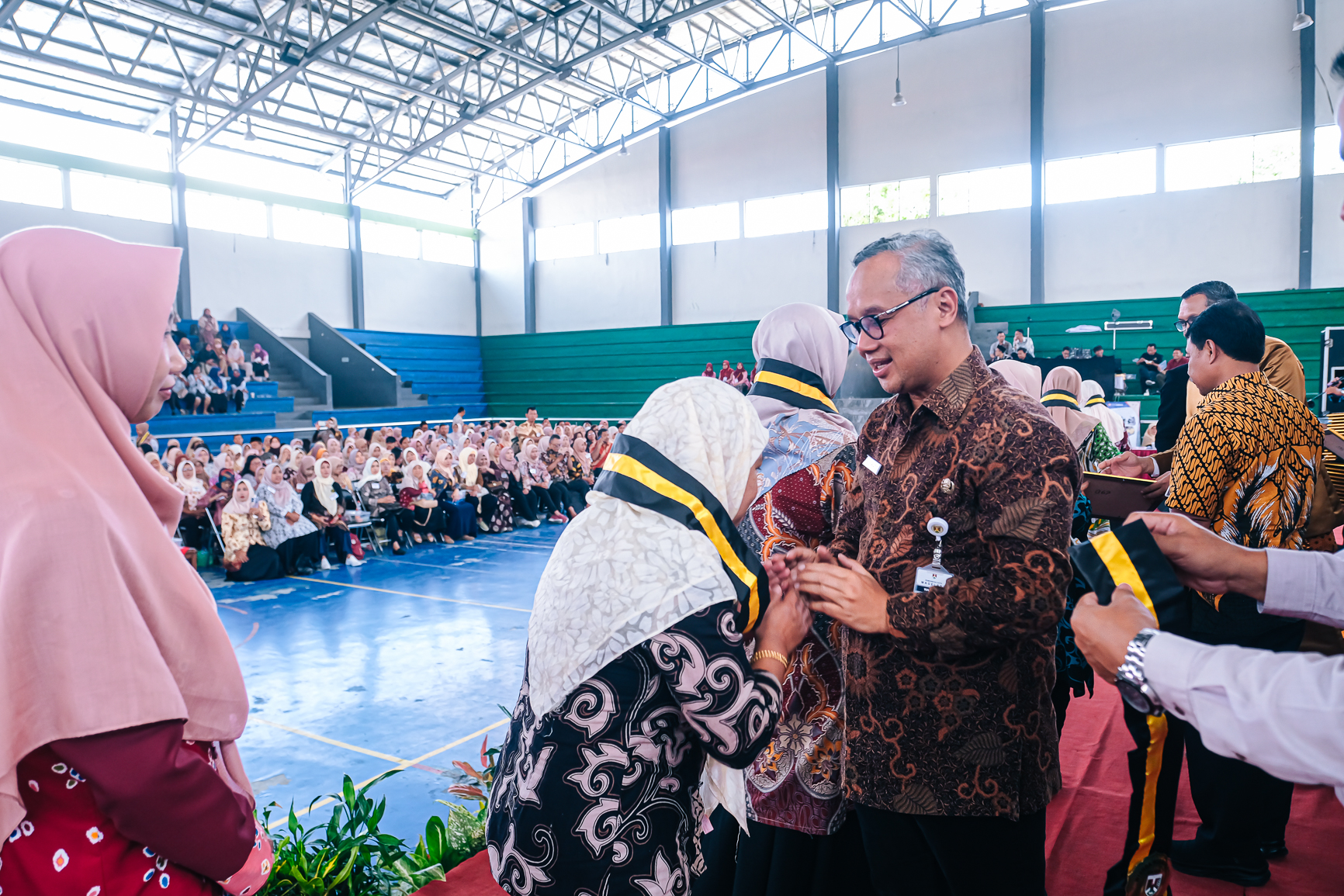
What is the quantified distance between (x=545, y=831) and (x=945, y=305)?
3.63 feet

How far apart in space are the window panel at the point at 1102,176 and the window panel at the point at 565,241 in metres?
10.1

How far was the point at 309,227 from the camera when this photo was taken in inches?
696

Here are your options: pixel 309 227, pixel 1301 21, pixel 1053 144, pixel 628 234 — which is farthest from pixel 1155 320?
pixel 309 227

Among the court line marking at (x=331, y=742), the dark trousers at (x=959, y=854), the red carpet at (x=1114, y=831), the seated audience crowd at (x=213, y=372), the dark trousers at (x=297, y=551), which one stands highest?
the seated audience crowd at (x=213, y=372)

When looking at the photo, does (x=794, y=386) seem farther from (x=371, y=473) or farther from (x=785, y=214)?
(x=785, y=214)

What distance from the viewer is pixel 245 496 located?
728 cm

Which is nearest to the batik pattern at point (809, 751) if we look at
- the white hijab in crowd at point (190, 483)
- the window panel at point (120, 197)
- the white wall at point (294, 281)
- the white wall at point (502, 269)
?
the white hijab in crowd at point (190, 483)

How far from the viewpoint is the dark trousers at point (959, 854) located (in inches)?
53.3

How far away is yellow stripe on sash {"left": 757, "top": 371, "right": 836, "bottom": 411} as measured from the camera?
189cm

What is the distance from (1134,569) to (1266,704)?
274 mm

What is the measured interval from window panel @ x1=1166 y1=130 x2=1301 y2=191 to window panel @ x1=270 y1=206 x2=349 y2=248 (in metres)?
16.3

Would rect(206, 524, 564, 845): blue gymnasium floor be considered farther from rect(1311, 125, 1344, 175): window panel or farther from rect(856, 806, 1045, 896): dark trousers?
rect(1311, 125, 1344, 175): window panel

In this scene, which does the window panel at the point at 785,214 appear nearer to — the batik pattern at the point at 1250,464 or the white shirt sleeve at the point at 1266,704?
the batik pattern at the point at 1250,464

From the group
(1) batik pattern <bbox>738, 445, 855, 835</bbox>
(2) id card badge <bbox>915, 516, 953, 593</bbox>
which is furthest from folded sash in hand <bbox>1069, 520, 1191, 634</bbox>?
(1) batik pattern <bbox>738, 445, 855, 835</bbox>
